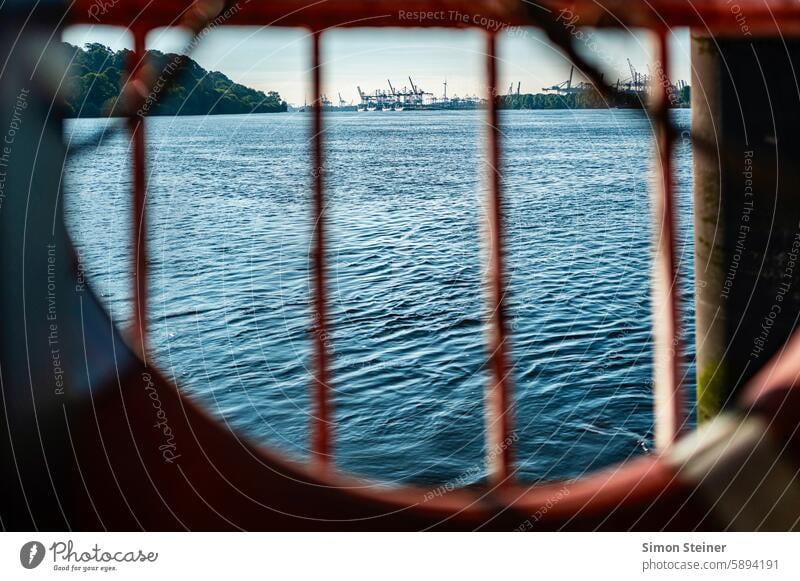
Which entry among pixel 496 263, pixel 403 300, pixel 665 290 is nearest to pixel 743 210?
pixel 665 290

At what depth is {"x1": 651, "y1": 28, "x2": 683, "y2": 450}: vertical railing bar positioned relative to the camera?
1.75 metres

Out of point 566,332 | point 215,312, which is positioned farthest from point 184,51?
point 215,312

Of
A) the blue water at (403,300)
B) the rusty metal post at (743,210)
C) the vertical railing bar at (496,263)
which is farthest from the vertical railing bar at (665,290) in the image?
the blue water at (403,300)

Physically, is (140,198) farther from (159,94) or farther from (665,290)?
(665,290)

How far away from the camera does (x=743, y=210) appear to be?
6.82 ft

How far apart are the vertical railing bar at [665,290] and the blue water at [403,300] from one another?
1.62 ft

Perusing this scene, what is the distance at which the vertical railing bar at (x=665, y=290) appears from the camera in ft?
5.73

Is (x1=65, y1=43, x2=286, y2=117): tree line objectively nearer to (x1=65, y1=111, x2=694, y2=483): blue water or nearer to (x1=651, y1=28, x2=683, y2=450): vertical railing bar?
(x1=65, y1=111, x2=694, y2=483): blue water

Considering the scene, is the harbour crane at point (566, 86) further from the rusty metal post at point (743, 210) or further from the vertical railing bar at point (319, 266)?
the vertical railing bar at point (319, 266)

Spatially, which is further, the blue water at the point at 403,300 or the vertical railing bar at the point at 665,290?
the blue water at the point at 403,300

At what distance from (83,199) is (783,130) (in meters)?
16.6

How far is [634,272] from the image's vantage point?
1146 cm

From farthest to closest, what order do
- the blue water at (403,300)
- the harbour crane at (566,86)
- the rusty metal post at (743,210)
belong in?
the blue water at (403,300) → the harbour crane at (566,86) → the rusty metal post at (743,210)

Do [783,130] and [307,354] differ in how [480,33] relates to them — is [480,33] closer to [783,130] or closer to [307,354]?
[783,130]
